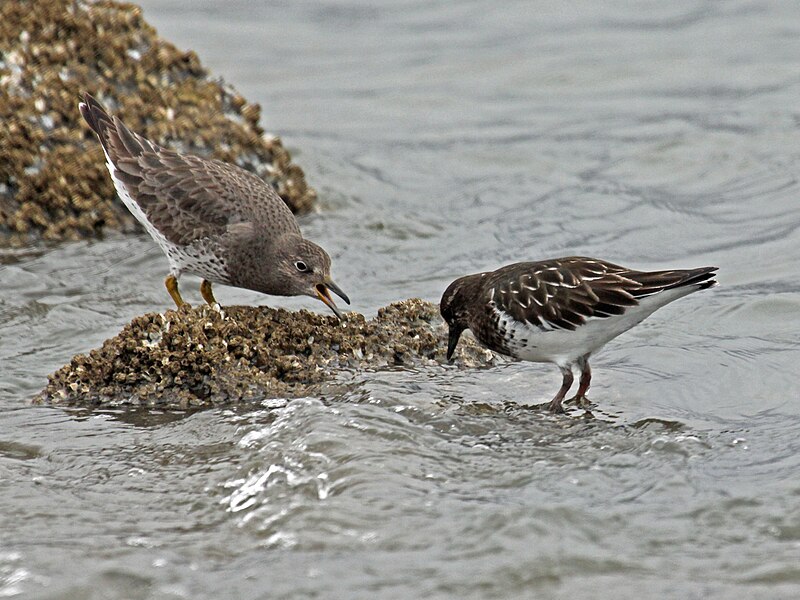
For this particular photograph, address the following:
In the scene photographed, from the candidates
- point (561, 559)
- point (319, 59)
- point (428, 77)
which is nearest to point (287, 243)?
point (561, 559)

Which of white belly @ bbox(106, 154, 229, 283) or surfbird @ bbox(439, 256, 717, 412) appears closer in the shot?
surfbird @ bbox(439, 256, 717, 412)

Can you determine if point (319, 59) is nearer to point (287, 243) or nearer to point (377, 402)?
point (287, 243)

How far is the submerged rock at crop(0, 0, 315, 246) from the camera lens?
10570 mm

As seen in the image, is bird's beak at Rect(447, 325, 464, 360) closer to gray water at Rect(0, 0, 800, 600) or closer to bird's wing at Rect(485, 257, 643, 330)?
gray water at Rect(0, 0, 800, 600)

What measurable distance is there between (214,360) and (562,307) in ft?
7.36

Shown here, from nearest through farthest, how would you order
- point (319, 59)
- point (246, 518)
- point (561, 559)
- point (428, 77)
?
point (561, 559) < point (246, 518) < point (428, 77) < point (319, 59)

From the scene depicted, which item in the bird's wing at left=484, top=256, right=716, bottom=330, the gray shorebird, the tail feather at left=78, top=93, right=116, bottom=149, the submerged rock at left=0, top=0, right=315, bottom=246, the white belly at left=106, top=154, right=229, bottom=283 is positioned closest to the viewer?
the bird's wing at left=484, top=256, right=716, bottom=330

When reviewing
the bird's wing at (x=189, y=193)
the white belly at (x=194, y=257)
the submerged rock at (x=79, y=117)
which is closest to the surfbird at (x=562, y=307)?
the bird's wing at (x=189, y=193)

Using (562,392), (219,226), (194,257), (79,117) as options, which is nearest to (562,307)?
(562,392)

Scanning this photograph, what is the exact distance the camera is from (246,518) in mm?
5625

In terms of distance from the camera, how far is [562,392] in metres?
7.44

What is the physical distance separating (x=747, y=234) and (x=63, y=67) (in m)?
7.06

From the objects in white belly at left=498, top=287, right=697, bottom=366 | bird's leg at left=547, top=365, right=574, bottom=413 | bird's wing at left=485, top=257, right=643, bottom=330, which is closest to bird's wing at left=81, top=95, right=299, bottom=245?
bird's wing at left=485, top=257, right=643, bottom=330

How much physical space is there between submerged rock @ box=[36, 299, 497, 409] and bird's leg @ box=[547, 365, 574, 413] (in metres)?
1.15
